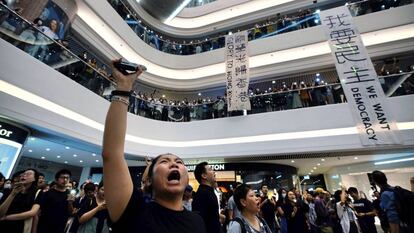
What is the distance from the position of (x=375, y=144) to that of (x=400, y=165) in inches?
188

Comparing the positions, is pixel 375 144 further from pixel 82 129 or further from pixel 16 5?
pixel 16 5

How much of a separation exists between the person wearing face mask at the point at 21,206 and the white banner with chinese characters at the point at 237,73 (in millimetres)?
6675

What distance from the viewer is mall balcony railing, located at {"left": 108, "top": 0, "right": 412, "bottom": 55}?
9.77m

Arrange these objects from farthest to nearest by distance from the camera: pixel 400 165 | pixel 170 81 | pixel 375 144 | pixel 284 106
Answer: pixel 170 81 → pixel 400 165 → pixel 284 106 → pixel 375 144

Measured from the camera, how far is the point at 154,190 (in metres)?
1.10

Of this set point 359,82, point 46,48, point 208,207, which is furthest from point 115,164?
point 359,82

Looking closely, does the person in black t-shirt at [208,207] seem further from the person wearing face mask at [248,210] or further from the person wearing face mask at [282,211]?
the person wearing face mask at [282,211]

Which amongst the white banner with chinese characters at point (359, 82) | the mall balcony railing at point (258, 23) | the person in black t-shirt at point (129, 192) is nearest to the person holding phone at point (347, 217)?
the white banner with chinese characters at point (359, 82)

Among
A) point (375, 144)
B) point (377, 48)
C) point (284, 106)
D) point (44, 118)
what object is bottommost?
point (375, 144)

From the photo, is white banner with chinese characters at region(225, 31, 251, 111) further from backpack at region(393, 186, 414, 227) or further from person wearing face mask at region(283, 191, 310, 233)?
backpack at region(393, 186, 414, 227)

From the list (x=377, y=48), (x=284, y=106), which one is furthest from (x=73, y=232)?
(x=377, y=48)

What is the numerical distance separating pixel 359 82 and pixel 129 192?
7.69 meters

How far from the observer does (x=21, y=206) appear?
2.42 meters

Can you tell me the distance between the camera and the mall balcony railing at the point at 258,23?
977cm
